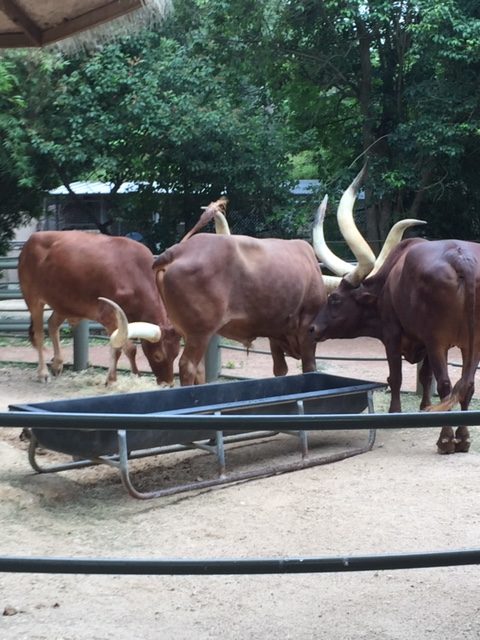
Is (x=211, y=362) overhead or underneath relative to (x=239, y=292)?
underneath

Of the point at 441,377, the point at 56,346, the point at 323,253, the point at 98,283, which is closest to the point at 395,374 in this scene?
the point at 441,377

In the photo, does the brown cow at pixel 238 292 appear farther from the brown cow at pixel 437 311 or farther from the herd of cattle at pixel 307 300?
the brown cow at pixel 437 311

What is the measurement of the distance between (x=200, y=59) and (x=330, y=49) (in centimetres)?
228

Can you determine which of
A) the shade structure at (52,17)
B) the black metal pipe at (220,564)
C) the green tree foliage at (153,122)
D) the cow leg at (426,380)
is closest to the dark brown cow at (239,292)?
the cow leg at (426,380)

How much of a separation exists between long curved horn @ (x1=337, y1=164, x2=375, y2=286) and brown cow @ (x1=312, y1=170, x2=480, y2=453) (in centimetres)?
17

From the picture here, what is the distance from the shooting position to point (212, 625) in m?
3.44

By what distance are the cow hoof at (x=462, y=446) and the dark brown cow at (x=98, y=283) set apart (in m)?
2.99

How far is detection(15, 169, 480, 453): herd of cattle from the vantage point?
20.6ft

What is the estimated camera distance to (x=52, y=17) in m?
4.55

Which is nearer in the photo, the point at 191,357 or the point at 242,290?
the point at 191,357

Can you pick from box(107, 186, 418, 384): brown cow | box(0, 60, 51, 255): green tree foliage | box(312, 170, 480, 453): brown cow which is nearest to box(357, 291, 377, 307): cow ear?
box(312, 170, 480, 453): brown cow

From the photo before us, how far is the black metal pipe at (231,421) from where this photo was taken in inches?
83.1

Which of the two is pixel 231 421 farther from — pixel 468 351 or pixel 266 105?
pixel 266 105

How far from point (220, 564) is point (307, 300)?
213 inches
